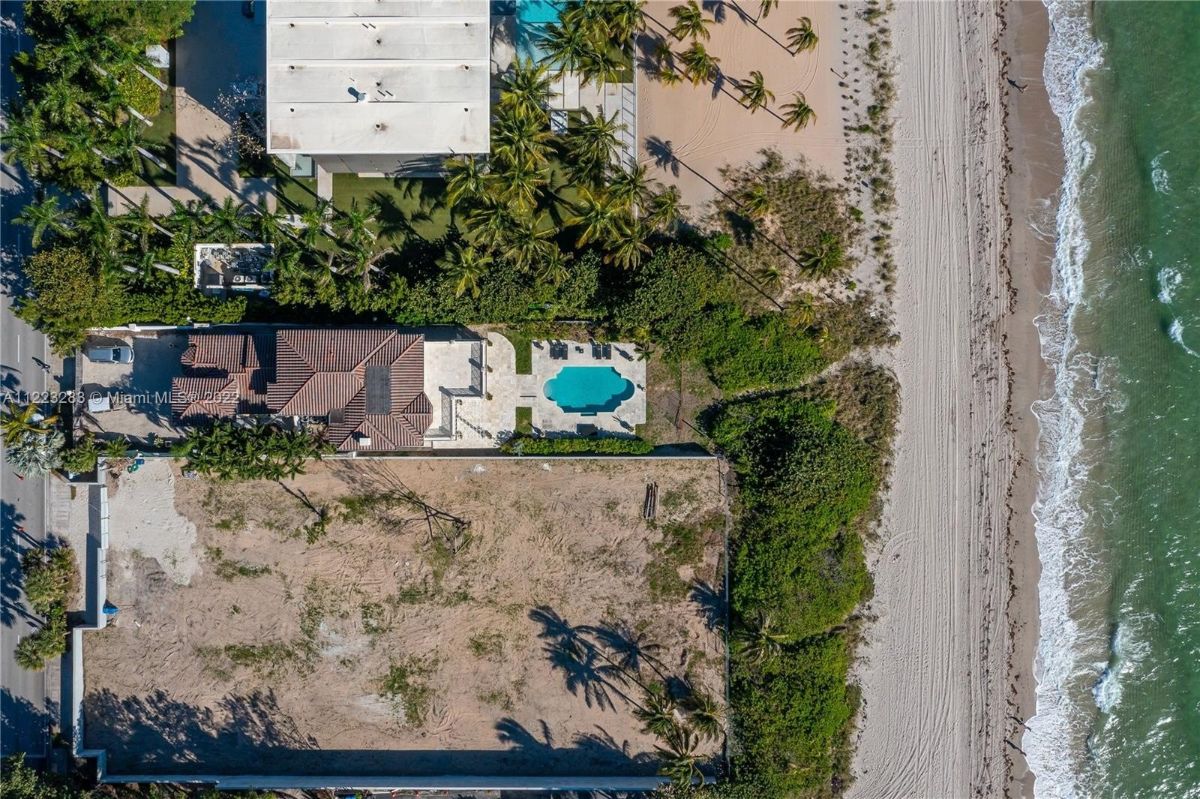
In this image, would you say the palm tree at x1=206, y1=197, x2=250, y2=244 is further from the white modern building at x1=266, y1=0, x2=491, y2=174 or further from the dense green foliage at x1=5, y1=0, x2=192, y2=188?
the dense green foliage at x1=5, y1=0, x2=192, y2=188

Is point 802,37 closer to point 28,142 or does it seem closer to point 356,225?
point 356,225

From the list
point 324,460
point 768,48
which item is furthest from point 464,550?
point 768,48

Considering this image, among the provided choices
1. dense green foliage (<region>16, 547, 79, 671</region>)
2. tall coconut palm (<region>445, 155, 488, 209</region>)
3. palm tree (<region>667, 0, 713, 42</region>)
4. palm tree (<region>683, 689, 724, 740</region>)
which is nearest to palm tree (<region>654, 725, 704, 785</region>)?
palm tree (<region>683, 689, 724, 740</region>)

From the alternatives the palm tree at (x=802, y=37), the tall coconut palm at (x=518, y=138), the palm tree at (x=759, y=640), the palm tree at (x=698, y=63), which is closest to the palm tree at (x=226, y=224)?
the tall coconut palm at (x=518, y=138)

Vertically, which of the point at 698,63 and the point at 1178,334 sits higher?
the point at 698,63

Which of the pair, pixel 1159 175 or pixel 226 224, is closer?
pixel 226 224

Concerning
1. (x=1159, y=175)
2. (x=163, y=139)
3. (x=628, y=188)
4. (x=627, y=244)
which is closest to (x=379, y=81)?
(x=628, y=188)
